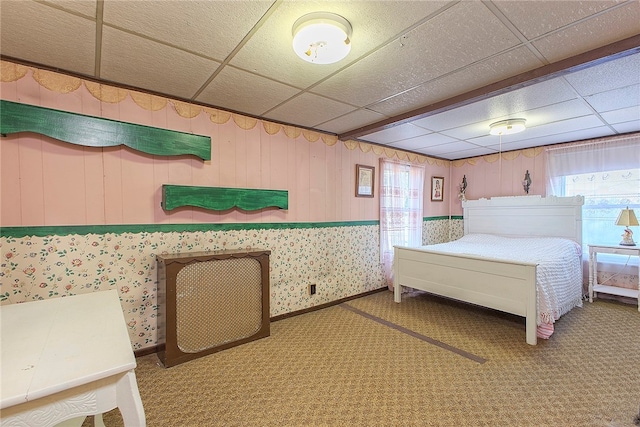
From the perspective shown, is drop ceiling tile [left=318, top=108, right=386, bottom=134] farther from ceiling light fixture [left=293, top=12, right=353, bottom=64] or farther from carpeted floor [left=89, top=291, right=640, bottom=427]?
carpeted floor [left=89, top=291, right=640, bottom=427]

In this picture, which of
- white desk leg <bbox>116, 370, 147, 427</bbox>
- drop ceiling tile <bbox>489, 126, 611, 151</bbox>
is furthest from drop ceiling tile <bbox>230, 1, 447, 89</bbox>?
drop ceiling tile <bbox>489, 126, 611, 151</bbox>

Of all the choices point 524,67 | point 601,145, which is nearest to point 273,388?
point 524,67

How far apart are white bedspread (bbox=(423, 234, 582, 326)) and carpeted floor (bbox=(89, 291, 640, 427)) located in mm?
275

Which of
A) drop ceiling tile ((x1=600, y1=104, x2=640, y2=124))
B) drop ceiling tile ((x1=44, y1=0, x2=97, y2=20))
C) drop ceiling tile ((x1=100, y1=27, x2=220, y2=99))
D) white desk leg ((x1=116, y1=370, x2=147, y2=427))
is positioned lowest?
white desk leg ((x1=116, y1=370, x2=147, y2=427))

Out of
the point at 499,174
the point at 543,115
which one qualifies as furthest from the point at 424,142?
the point at 499,174

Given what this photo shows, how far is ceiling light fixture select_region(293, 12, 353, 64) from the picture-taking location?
1.46 meters

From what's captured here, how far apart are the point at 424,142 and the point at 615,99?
1.92 meters

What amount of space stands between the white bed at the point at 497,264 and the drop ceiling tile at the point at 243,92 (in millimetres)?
2349

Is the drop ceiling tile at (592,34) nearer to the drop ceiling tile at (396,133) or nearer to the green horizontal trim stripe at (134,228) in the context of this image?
the drop ceiling tile at (396,133)

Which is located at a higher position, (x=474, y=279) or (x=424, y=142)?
(x=424, y=142)

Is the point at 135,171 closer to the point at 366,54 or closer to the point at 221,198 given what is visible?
the point at 221,198

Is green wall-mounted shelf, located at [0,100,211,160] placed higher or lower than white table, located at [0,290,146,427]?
higher

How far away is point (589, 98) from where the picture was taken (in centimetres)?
249

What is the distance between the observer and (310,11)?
143cm
